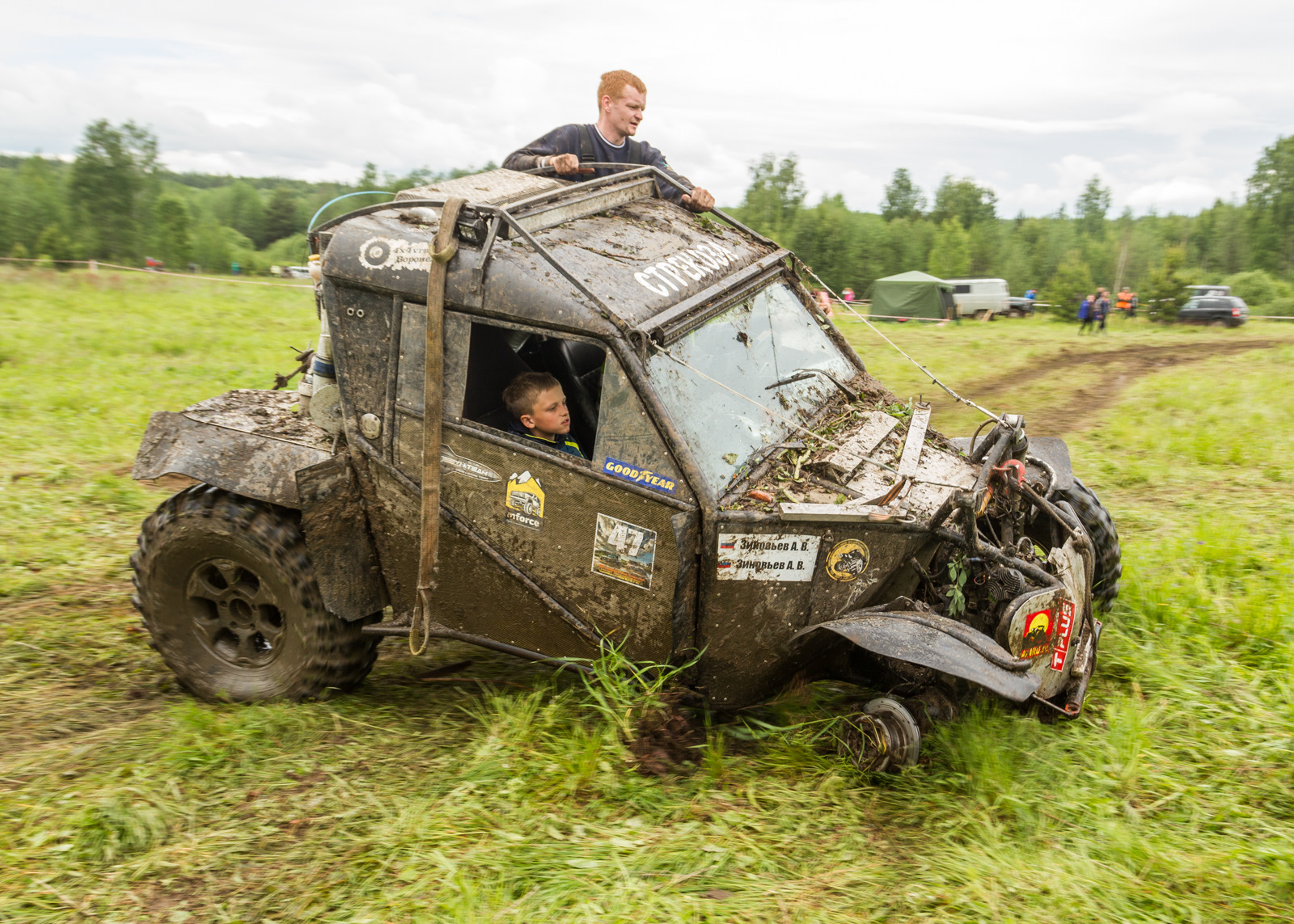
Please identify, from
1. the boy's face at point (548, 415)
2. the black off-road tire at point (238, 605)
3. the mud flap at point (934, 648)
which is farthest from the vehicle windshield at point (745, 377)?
the black off-road tire at point (238, 605)

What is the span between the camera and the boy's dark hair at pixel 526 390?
3.88 m

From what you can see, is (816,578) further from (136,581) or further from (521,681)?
(136,581)

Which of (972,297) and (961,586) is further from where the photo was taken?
(972,297)

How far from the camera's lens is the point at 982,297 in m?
35.6

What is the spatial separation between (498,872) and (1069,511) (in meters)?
3.16

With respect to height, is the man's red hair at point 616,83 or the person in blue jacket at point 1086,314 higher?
the man's red hair at point 616,83

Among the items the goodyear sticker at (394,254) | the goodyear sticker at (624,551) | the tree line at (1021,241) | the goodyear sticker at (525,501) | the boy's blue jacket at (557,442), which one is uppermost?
the tree line at (1021,241)

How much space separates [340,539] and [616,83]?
2997 mm

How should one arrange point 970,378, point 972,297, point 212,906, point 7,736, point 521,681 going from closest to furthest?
point 212,906 → point 7,736 → point 521,681 → point 970,378 → point 972,297

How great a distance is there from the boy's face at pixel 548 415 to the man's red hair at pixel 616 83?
7.51ft

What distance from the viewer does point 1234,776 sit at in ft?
11.6

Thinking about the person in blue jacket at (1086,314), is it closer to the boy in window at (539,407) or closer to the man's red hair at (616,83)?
the man's red hair at (616,83)

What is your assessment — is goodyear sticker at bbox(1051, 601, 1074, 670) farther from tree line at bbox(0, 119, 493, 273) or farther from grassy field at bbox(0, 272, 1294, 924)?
tree line at bbox(0, 119, 493, 273)

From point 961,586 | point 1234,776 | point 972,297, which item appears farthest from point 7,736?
point 972,297
